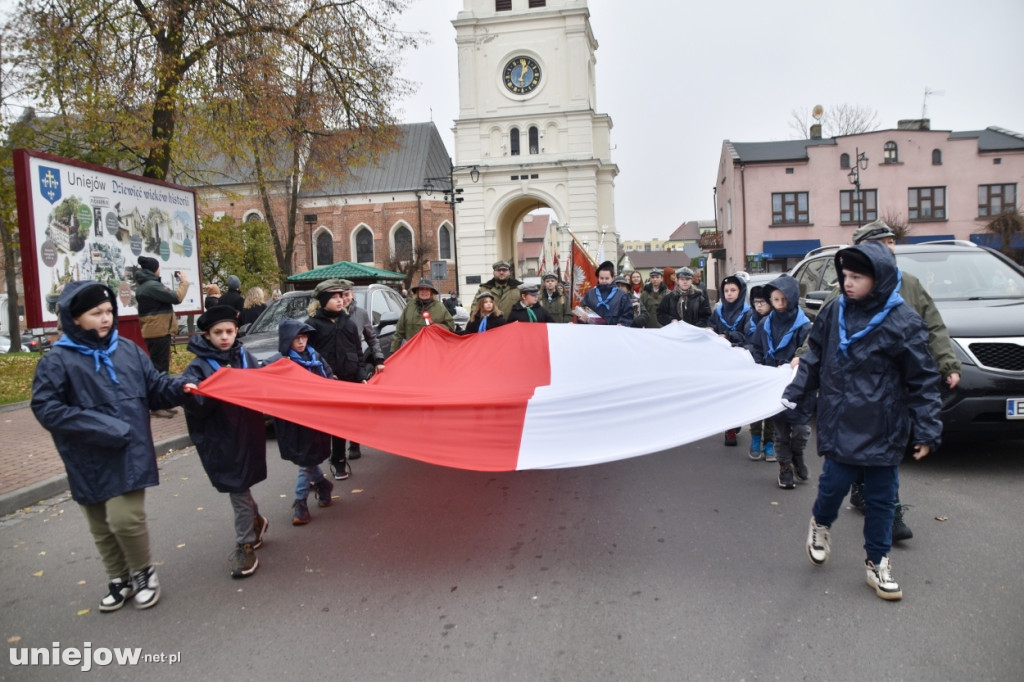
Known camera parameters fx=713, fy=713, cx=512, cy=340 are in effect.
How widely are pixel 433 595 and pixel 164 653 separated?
143cm

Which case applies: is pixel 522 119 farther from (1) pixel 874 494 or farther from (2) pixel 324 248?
(1) pixel 874 494

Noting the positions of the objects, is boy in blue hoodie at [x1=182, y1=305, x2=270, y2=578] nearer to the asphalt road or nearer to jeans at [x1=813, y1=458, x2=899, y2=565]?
the asphalt road

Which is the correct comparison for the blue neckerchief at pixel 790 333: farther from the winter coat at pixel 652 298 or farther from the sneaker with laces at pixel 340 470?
the winter coat at pixel 652 298

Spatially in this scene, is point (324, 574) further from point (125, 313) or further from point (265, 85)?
point (265, 85)

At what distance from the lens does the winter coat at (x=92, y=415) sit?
3.82 metres

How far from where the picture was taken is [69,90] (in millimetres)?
14203

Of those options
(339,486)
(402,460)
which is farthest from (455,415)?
(402,460)

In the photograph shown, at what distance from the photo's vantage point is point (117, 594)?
13.8 feet

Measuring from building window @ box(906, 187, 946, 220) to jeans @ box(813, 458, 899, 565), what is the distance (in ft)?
152

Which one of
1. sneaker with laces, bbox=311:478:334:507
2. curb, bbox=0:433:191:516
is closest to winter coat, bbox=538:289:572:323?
sneaker with laces, bbox=311:478:334:507

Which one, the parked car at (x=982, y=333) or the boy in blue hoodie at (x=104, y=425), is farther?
the parked car at (x=982, y=333)

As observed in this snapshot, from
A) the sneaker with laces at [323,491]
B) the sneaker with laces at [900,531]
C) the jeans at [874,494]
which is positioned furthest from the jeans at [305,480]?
the sneaker with laces at [900,531]

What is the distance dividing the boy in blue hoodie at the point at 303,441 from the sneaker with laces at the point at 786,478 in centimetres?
379

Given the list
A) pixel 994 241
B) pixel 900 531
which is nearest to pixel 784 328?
pixel 900 531
